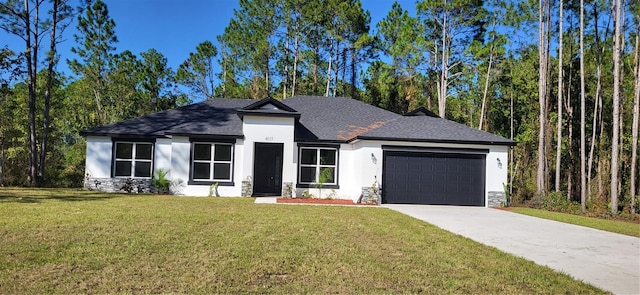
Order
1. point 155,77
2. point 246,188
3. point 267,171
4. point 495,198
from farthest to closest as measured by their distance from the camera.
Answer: point 155,77, point 267,171, point 246,188, point 495,198

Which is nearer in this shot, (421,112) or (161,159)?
(161,159)

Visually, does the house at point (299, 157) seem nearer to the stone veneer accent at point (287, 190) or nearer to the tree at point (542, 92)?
the stone veneer accent at point (287, 190)

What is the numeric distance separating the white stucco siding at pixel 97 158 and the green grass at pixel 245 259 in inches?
308

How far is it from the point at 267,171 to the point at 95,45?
66.7 ft

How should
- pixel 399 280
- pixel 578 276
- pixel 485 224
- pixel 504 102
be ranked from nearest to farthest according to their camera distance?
pixel 399 280 < pixel 578 276 < pixel 485 224 < pixel 504 102

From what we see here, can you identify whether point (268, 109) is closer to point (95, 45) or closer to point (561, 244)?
point (561, 244)

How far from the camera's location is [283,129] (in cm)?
1599

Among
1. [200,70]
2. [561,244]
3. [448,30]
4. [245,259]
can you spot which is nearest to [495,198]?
[561,244]

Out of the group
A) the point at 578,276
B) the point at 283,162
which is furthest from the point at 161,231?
the point at 283,162

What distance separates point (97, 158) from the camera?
54.2ft

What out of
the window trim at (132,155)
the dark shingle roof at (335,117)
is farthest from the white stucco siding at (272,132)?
the window trim at (132,155)

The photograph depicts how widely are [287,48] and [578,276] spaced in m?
27.4

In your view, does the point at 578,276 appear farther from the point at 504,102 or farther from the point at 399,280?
the point at 504,102

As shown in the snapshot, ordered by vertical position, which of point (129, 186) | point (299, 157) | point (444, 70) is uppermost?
point (444, 70)
